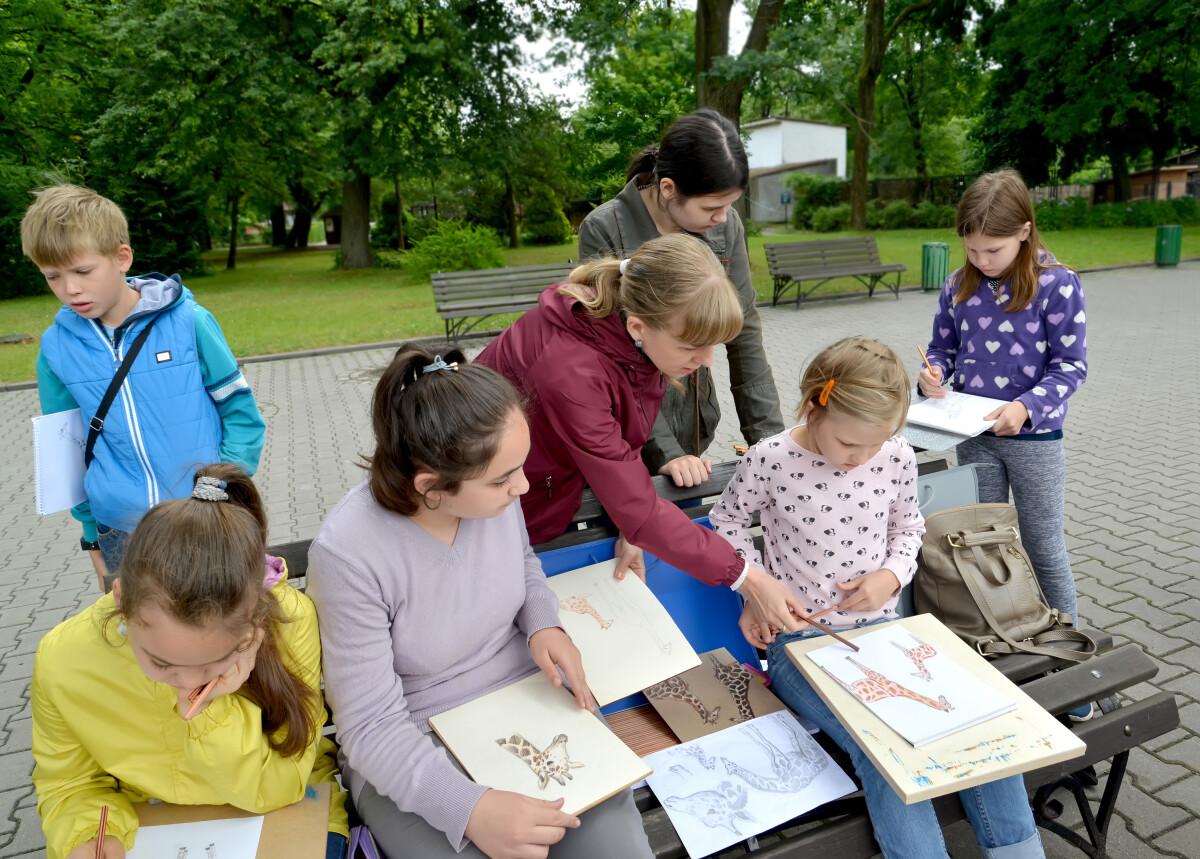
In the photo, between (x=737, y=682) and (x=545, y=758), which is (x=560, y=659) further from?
(x=737, y=682)

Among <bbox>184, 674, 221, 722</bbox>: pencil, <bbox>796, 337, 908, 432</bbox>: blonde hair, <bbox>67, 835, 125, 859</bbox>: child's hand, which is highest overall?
<bbox>796, 337, 908, 432</bbox>: blonde hair

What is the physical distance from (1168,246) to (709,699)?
16907 mm

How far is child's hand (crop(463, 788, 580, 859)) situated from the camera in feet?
5.25

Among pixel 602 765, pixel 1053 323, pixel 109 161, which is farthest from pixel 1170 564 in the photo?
pixel 109 161

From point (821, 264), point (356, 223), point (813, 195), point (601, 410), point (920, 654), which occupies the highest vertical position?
point (813, 195)

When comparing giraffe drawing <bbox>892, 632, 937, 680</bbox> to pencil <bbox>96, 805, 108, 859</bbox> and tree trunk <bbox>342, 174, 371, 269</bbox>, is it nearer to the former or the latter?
pencil <bbox>96, 805, 108, 859</bbox>

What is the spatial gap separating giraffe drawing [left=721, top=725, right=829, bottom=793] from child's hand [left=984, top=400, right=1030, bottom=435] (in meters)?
1.25

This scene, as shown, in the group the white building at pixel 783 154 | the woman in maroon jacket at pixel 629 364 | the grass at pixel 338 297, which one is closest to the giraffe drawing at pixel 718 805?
the woman in maroon jacket at pixel 629 364

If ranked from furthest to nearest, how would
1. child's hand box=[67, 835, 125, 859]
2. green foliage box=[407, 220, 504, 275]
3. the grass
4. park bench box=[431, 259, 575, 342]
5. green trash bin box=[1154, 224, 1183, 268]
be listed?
green foliage box=[407, 220, 504, 275], green trash bin box=[1154, 224, 1183, 268], the grass, park bench box=[431, 259, 575, 342], child's hand box=[67, 835, 125, 859]

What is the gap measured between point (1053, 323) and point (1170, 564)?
6.87 ft

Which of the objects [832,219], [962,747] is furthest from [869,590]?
[832,219]

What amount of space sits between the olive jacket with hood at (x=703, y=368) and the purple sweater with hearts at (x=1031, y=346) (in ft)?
2.30

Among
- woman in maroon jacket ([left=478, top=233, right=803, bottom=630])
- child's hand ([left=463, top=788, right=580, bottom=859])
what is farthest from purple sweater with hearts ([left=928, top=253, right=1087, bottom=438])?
child's hand ([left=463, top=788, right=580, bottom=859])

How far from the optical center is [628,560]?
2443mm
